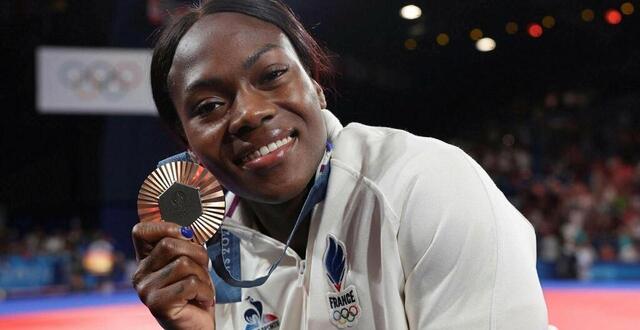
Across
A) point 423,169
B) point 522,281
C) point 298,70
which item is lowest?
point 522,281

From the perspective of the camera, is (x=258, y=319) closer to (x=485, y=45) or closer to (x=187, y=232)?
(x=187, y=232)

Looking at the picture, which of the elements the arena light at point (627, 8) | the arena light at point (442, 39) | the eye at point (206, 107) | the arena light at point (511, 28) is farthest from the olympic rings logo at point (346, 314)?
the arena light at point (627, 8)

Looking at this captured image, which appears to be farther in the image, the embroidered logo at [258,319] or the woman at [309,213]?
the embroidered logo at [258,319]

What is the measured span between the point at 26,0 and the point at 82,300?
594 cm

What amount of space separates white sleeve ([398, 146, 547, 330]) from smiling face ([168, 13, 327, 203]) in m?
0.26

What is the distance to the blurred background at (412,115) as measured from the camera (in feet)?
26.7

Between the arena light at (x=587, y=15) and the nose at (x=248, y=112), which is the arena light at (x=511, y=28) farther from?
the nose at (x=248, y=112)

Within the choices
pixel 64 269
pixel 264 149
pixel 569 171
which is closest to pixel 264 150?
pixel 264 149

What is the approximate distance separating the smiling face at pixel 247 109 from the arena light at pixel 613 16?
7.89 metres

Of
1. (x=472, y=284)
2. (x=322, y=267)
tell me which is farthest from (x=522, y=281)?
(x=322, y=267)

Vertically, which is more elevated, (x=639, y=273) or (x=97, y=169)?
(x=97, y=169)

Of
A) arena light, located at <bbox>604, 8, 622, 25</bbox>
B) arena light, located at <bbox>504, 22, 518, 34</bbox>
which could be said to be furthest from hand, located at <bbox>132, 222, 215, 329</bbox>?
arena light, located at <bbox>604, 8, 622, 25</bbox>

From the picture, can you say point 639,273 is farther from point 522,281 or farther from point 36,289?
point 522,281

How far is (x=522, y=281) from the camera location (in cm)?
120
